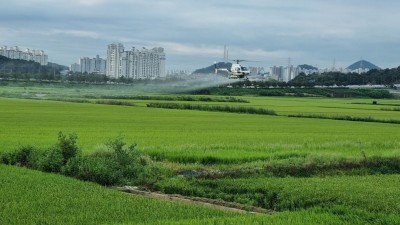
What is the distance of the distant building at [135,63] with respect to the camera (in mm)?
139625

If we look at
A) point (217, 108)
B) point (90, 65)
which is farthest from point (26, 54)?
point (217, 108)

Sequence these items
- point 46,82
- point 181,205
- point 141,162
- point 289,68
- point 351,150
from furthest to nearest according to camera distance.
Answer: point 289,68
point 46,82
point 351,150
point 141,162
point 181,205

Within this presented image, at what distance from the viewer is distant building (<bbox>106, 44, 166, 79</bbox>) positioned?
140 metres

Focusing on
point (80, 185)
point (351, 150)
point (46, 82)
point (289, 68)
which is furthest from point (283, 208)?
point (289, 68)

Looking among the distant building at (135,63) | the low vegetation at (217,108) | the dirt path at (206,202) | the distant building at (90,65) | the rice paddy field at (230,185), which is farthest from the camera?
the distant building at (90,65)

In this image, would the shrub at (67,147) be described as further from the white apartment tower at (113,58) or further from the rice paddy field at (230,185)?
the white apartment tower at (113,58)

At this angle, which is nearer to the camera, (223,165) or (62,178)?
(62,178)

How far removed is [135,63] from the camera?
140125mm

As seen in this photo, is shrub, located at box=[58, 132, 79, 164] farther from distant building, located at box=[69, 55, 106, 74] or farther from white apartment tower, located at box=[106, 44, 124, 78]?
distant building, located at box=[69, 55, 106, 74]

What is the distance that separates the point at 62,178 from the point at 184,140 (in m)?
11.3

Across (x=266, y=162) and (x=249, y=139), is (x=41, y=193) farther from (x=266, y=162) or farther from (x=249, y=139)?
(x=249, y=139)

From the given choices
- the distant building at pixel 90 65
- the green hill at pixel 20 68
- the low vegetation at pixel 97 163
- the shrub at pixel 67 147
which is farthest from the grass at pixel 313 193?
the distant building at pixel 90 65

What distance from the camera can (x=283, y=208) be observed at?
11977mm

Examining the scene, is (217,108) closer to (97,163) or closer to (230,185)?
(97,163)
